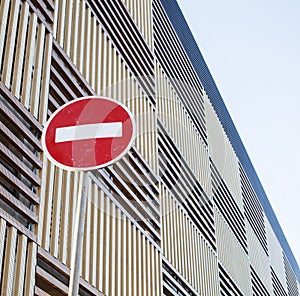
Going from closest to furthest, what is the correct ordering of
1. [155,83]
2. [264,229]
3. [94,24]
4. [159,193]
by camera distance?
[94,24] < [159,193] < [155,83] < [264,229]

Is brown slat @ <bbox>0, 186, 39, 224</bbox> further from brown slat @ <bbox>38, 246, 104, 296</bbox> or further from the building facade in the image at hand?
brown slat @ <bbox>38, 246, 104, 296</bbox>

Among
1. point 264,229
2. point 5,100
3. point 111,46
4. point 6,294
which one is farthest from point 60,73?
point 264,229

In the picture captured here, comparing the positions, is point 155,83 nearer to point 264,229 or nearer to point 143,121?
point 143,121

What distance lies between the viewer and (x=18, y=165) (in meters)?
10.4

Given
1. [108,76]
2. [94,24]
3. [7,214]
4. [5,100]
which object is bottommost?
[7,214]

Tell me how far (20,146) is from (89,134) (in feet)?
21.0

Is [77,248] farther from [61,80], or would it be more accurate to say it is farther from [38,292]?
[61,80]

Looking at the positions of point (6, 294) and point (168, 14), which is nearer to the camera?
point (6, 294)

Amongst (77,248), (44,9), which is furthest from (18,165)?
(77,248)

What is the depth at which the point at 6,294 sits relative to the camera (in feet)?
31.1

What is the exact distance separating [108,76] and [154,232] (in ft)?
13.6

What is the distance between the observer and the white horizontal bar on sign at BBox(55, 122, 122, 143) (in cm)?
434

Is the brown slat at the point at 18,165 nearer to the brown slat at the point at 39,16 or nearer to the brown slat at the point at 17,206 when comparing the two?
the brown slat at the point at 17,206

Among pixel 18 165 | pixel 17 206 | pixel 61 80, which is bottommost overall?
pixel 17 206
